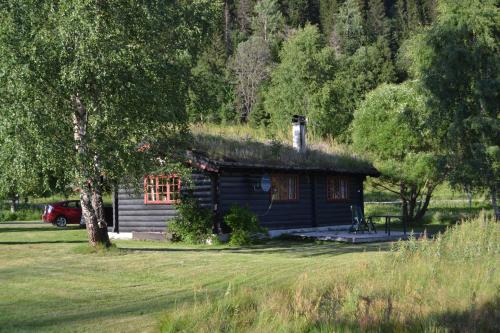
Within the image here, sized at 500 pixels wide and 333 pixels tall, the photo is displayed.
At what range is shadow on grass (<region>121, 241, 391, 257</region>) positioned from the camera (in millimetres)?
18141

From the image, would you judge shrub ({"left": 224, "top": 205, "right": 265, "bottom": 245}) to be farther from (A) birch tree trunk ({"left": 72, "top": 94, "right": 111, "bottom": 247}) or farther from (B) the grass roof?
(A) birch tree trunk ({"left": 72, "top": 94, "right": 111, "bottom": 247})

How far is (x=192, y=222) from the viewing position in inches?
829

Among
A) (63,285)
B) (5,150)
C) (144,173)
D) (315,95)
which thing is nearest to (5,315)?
(63,285)

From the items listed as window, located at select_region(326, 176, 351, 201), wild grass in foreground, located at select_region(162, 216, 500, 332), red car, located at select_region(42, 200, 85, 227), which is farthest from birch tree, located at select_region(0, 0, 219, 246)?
red car, located at select_region(42, 200, 85, 227)

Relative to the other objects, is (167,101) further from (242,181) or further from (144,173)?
(242,181)

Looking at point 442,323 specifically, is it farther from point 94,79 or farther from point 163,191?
point 163,191

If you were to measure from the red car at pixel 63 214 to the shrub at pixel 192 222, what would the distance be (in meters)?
12.9

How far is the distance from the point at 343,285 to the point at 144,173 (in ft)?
28.8

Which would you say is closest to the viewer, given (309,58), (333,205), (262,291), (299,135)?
(262,291)

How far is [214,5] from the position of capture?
759 inches

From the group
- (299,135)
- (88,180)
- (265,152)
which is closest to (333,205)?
(299,135)

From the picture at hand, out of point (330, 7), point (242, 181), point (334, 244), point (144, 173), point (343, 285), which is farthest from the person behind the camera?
point (330, 7)

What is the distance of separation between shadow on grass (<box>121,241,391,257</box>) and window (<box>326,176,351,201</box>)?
5615 mm

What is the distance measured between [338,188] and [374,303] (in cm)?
1859
